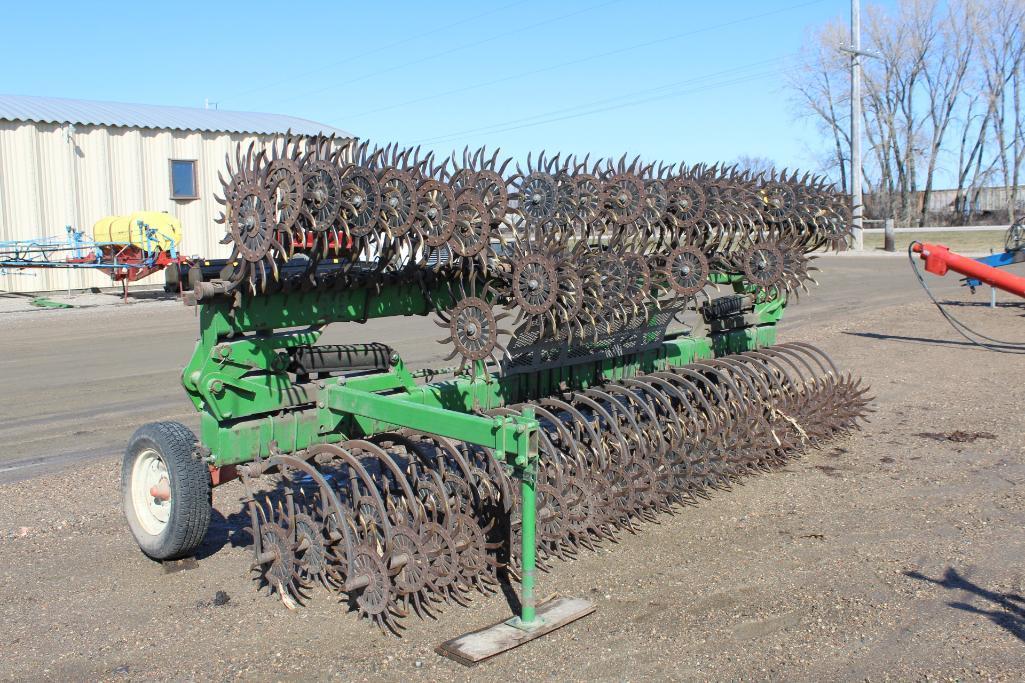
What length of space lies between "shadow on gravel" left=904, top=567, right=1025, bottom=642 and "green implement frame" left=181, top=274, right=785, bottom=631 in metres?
1.99

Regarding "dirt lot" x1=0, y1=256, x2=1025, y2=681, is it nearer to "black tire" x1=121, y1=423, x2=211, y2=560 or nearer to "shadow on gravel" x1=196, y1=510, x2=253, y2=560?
"shadow on gravel" x1=196, y1=510, x2=253, y2=560

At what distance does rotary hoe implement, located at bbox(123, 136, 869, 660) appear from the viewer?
4.55 meters

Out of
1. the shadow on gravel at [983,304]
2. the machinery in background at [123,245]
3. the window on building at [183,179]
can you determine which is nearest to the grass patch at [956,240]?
the shadow on gravel at [983,304]

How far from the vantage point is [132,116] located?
85.6 feet

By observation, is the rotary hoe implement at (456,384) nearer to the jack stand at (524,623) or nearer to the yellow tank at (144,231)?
the jack stand at (524,623)

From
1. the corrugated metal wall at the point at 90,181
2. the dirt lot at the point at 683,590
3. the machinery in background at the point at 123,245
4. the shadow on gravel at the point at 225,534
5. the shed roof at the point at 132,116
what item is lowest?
the dirt lot at the point at 683,590

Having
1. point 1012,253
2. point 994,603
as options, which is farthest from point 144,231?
point 994,603

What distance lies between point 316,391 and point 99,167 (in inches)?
863

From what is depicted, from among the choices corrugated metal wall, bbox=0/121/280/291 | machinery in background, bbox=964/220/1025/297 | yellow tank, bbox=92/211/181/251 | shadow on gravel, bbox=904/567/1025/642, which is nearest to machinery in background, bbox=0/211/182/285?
yellow tank, bbox=92/211/181/251

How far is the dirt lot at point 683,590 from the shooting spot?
3.95 m

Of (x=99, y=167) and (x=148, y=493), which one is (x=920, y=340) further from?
(x=99, y=167)

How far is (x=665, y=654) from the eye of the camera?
3.99 meters

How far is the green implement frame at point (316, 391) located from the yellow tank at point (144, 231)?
17943mm

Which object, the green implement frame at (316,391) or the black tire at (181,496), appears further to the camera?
the black tire at (181,496)
